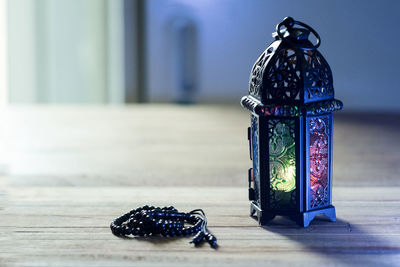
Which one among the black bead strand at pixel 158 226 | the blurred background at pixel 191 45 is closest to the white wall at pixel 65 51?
the blurred background at pixel 191 45

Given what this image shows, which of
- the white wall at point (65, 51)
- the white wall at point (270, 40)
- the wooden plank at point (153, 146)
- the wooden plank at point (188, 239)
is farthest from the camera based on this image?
the white wall at point (65, 51)

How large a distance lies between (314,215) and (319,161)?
12 centimetres

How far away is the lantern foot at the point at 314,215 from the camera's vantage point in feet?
4.31

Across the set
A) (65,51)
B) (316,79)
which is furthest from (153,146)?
(65,51)

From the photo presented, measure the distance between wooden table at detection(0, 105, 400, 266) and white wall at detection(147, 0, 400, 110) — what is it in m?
0.82

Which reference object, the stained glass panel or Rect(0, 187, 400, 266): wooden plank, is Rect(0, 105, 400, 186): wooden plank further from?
the stained glass panel

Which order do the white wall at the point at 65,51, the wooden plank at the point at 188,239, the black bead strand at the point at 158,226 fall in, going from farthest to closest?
1. the white wall at the point at 65,51
2. the black bead strand at the point at 158,226
3. the wooden plank at the point at 188,239

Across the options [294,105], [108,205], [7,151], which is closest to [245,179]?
[108,205]

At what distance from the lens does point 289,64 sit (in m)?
1.27

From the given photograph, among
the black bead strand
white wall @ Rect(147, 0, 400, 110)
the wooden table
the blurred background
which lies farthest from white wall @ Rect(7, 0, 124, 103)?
the black bead strand

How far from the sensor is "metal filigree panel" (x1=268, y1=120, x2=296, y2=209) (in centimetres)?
128

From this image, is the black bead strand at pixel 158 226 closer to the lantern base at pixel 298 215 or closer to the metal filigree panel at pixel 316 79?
the lantern base at pixel 298 215

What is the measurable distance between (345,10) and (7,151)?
2439mm

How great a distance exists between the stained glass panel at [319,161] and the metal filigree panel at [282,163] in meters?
0.05
